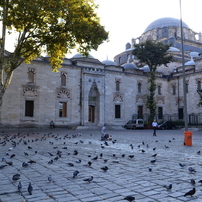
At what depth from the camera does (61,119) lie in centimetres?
2877

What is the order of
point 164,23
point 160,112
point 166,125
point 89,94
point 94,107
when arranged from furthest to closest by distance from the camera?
point 164,23, point 160,112, point 166,125, point 94,107, point 89,94

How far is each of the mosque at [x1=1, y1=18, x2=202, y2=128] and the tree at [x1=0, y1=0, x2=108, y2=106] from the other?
426 inches

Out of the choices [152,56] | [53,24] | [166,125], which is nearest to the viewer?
[53,24]

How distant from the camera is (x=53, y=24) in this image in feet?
49.2

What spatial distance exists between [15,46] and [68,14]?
159 inches

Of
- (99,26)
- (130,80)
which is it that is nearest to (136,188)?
(99,26)

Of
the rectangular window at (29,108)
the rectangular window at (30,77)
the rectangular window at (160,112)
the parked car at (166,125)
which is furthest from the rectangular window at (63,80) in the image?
the rectangular window at (160,112)

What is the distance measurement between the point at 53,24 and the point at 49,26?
1.21 ft

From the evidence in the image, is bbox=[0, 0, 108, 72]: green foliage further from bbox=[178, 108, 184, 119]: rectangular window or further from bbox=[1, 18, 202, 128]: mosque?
bbox=[178, 108, 184, 119]: rectangular window

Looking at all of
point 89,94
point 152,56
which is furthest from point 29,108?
point 152,56

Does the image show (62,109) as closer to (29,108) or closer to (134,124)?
(29,108)

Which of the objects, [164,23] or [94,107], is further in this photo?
[164,23]

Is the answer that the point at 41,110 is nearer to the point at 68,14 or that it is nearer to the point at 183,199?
the point at 68,14

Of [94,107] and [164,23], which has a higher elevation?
[164,23]
